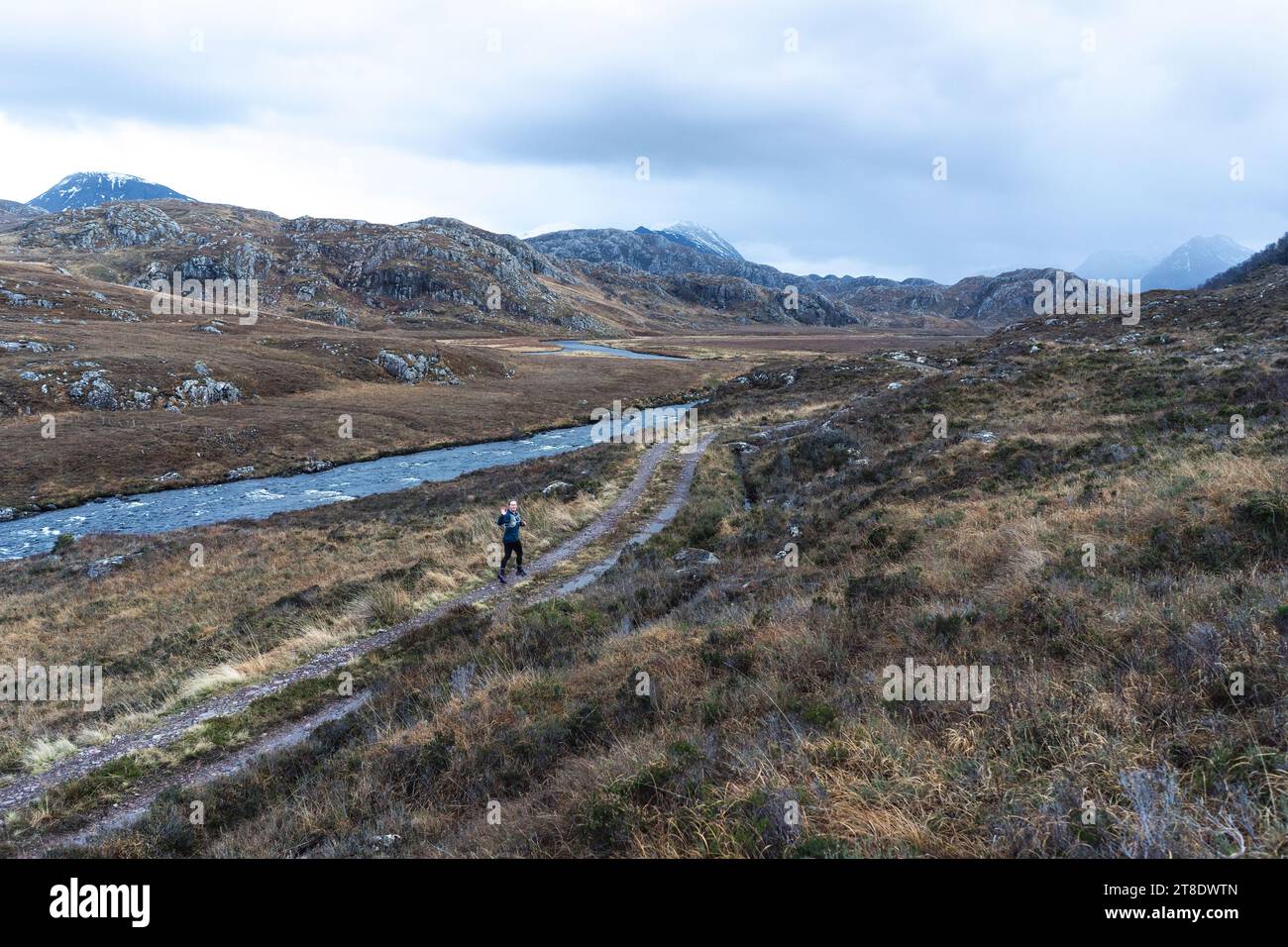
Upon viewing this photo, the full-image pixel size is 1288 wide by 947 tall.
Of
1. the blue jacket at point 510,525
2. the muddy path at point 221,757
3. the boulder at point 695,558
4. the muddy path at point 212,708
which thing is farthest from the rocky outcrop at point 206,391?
the boulder at point 695,558

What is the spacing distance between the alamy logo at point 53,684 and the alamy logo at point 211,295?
4181 inches

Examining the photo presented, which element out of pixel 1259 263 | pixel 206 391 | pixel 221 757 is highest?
pixel 1259 263

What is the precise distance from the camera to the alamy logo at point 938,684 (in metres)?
6.71

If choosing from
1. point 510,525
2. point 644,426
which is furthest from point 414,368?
point 510,525

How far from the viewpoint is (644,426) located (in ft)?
181

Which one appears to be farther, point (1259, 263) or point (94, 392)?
point (1259, 263)

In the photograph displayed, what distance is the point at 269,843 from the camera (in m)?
7.09

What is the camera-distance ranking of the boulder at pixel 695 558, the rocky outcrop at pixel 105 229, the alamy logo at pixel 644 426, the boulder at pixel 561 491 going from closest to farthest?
1. the boulder at pixel 695 558
2. the boulder at pixel 561 491
3. the alamy logo at pixel 644 426
4. the rocky outcrop at pixel 105 229

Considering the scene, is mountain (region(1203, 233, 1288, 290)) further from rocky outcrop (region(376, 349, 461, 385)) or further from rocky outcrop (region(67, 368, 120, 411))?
rocky outcrop (region(67, 368, 120, 411))

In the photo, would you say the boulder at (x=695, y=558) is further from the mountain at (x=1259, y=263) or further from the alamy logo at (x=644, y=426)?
the mountain at (x=1259, y=263)
